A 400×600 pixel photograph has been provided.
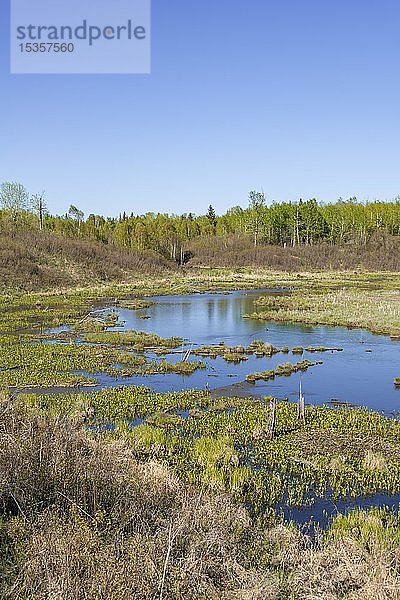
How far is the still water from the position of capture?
882 inches

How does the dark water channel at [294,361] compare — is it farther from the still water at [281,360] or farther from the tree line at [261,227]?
the tree line at [261,227]

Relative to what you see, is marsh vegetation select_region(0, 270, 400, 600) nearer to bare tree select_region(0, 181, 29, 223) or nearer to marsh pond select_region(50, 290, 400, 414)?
marsh pond select_region(50, 290, 400, 414)

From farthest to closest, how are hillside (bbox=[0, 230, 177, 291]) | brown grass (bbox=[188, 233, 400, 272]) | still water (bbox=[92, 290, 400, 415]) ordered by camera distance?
brown grass (bbox=[188, 233, 400, 272]) < hillside (bbox=[0, 230, 177, 291]) < still water (bbox=[92, 290, 400, 415])

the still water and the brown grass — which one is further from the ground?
the brown grass

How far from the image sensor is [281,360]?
28.4 m

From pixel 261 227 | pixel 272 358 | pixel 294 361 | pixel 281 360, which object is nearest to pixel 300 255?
pixel 261 227

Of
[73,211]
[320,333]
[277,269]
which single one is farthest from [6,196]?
[320,333]

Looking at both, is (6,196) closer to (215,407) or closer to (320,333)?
(320,333)

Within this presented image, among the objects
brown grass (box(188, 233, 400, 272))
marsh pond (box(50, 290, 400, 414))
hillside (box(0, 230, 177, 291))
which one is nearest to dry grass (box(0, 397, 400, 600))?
marsh pond (box(50, 290, 400, 414))

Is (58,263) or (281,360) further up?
(58,263)

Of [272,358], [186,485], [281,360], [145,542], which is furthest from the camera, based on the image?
[272,358]

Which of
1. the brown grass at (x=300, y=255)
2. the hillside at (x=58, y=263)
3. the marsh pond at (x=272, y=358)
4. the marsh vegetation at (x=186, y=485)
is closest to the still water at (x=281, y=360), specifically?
the marsh pond at (x=272, y=358)

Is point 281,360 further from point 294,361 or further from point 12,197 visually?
point 12,197

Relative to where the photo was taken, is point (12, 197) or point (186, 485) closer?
point (186, 485)
